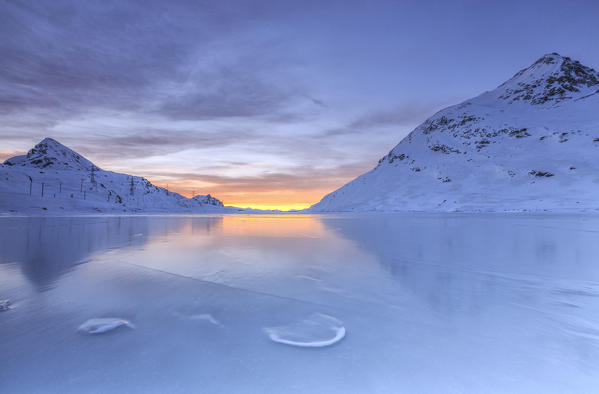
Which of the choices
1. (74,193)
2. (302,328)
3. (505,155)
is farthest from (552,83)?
(74,193)

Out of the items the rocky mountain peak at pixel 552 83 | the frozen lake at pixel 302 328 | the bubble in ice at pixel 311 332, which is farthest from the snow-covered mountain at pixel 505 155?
the bubble in ice at pixel 311 332

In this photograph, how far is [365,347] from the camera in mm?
2344

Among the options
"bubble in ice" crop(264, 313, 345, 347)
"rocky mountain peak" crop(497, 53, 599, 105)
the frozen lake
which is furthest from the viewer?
"rocky mountain peak" crop(497, 53, 599, 105)

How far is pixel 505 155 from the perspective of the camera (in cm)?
6700

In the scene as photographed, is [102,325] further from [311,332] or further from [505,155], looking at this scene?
[505,155]

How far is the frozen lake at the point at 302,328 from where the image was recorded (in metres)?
1.91

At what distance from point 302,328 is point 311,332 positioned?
0.13 metres

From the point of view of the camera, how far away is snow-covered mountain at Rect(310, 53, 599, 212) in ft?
177

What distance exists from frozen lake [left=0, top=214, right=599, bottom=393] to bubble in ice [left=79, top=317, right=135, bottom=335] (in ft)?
0.25

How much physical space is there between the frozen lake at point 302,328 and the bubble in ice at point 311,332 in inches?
0.8

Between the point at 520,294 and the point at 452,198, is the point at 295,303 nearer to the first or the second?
the point at 520,294

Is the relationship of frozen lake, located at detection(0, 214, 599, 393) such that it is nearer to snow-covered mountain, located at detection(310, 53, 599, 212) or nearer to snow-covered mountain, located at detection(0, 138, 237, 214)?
snow-covered mountain, located at detection(310, 53, 599, 212)

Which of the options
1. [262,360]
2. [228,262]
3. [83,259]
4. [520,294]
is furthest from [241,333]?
[83,259]

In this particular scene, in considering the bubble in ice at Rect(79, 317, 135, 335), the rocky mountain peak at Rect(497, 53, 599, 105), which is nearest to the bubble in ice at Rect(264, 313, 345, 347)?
the bubble in ice at Rect(79, 317, 135, 335)
